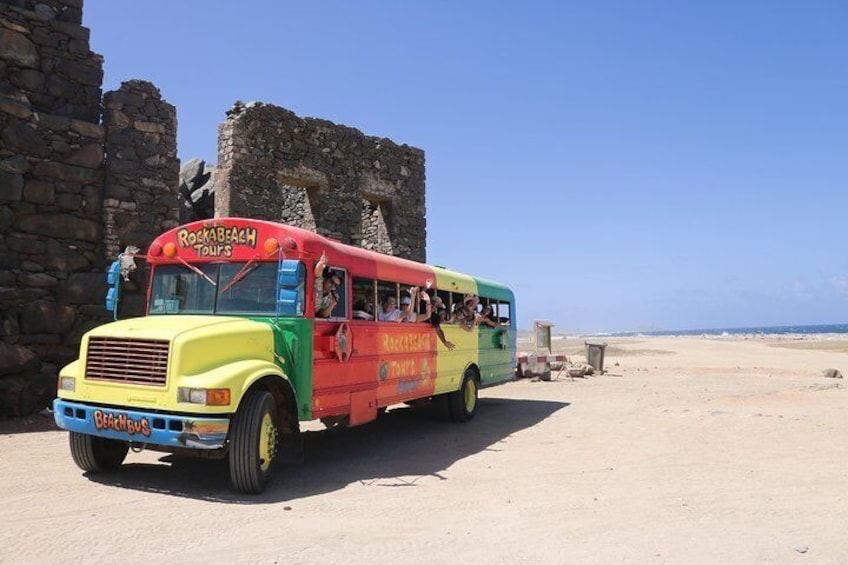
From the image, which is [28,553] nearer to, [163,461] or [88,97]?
[163,461]

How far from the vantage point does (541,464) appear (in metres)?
7.69

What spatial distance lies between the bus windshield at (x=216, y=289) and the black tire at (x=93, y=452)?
149 centimetres

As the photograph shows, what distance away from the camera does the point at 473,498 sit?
20.2 ft

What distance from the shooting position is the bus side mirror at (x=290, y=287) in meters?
6.50

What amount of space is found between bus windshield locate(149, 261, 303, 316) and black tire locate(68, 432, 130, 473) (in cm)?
149

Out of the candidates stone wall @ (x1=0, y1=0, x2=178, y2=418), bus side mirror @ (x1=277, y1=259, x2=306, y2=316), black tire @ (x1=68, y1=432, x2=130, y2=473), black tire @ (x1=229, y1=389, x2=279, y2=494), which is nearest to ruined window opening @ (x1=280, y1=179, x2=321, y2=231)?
stone wall @ (x1=0, y1=0, x2=178, y2=418)

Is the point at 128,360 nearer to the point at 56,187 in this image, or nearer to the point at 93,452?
the point at 93,452

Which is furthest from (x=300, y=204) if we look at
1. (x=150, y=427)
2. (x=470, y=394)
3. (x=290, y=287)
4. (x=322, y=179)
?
(x=150, y=427)

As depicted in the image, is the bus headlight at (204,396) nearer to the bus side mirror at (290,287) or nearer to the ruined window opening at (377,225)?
the bus side mirror at (290,287)

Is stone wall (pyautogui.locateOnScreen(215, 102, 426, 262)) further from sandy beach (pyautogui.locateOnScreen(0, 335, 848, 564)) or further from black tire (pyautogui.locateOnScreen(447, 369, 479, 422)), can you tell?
sandy beach (pyautogui.locateOnScreen(0, 335, 848, 564))

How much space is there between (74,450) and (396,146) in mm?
12545

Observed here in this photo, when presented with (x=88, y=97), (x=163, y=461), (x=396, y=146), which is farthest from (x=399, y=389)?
(x=396, y=146)

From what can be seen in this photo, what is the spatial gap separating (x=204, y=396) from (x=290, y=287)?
138 centimetres

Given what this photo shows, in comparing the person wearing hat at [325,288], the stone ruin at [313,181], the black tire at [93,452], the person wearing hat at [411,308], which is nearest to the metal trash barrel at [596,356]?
the stone ruin at [313,181]
